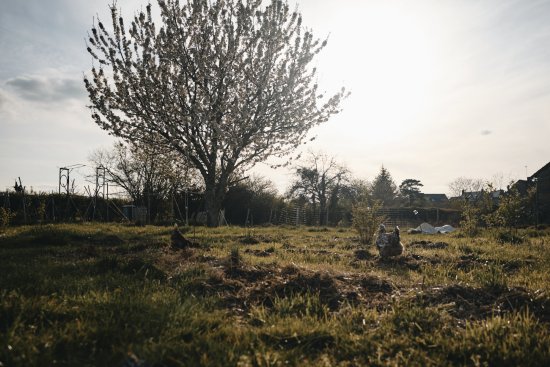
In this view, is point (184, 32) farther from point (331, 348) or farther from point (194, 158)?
point (331, 348)

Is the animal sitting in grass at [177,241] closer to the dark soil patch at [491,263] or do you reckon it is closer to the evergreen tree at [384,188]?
the dark soil patch at [491,263]

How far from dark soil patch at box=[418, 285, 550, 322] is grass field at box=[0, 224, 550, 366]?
0.02 m

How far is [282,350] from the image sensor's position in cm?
322

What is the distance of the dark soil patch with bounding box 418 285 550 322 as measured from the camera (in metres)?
4.02

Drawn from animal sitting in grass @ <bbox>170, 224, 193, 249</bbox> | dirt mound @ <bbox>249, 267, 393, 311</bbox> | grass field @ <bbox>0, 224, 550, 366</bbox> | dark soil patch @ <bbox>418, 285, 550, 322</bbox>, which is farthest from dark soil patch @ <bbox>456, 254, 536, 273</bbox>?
animal sitting in grass @ <bbox>170, 224, 193, 249</bbox>

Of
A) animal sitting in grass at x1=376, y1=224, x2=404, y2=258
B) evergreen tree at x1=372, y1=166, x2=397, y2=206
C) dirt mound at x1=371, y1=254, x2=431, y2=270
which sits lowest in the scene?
dirt mound at x1=371, y1=254, x2=431, y2=270

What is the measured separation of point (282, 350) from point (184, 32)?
1858 centimetres

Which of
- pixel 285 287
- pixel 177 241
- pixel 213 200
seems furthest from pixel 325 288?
pixel 213 200

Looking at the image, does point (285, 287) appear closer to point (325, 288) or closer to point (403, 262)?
point (325, 288)

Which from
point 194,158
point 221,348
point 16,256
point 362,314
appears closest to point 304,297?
point 362,314

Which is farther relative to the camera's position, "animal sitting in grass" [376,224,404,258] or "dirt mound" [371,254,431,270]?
"animal sitting in grass" [376,224,404,258]

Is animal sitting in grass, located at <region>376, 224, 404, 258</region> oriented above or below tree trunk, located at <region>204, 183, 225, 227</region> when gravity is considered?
below

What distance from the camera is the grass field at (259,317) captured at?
118 inches

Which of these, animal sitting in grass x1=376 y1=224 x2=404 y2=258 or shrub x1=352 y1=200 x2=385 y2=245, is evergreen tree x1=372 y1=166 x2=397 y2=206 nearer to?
shrub x1=352 y1=200 x2=385 y2=245
